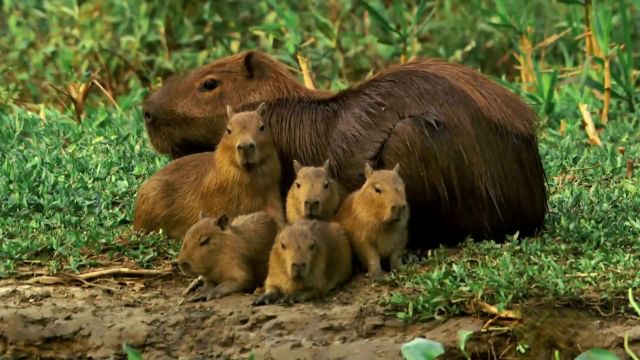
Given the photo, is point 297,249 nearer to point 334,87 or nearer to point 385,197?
point 385,197

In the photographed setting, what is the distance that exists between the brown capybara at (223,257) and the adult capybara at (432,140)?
0.62 meters

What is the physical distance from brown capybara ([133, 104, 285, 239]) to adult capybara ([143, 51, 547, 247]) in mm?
214

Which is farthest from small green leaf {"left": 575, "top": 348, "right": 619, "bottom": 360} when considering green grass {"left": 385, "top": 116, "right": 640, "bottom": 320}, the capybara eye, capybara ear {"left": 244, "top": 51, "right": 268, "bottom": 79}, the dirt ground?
the capybara eye

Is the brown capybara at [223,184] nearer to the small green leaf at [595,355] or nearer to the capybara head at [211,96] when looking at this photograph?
the capybara head at [211,96]

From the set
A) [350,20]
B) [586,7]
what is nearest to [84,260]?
[586,7]

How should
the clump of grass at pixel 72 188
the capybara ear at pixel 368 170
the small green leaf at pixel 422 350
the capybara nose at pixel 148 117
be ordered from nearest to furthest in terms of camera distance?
the small green leaf at pixel 422 350 < the capybara ear at pixel 368 170 < the clump of grass at pixel 72 188 < the capybara nose at pixel 148 117

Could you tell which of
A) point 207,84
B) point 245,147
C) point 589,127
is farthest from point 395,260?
point 589,127

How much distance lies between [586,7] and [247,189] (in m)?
3.45

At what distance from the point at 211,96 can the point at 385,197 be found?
1.28 meters

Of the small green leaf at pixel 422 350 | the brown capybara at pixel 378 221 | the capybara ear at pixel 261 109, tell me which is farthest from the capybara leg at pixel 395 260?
the capybara ear at pixel 261 109

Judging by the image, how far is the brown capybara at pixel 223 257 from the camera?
5.76 meters

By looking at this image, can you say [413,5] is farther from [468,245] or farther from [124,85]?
[468,245]

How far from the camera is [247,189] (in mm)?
6270

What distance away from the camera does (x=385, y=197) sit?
19.0 ft
